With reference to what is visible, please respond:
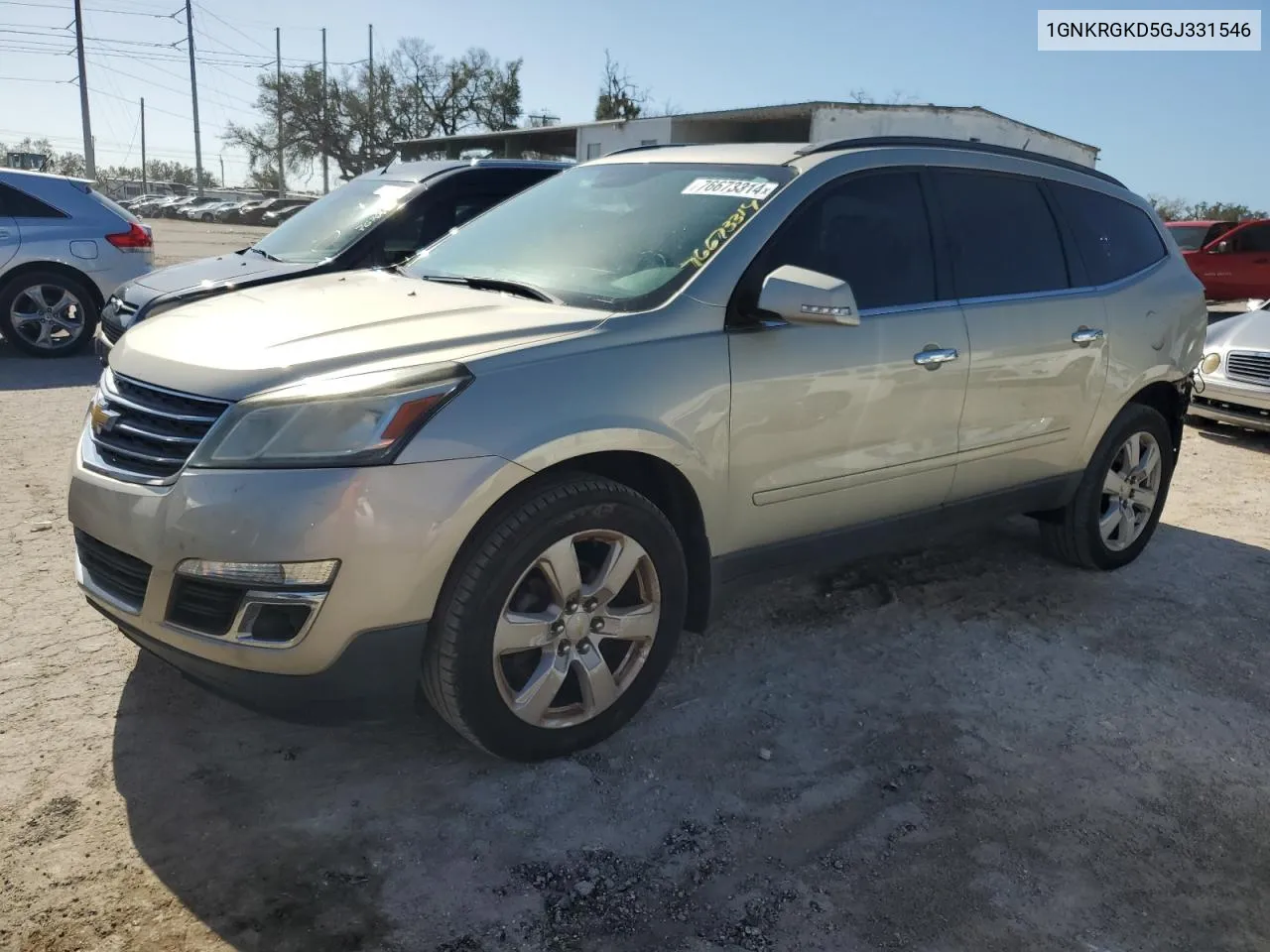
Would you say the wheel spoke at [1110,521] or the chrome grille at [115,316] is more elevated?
the chrome grille at [115,316]

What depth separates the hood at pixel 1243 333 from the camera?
26.1ft

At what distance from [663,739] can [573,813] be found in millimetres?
485

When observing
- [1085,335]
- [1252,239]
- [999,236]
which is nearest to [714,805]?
[999,236]

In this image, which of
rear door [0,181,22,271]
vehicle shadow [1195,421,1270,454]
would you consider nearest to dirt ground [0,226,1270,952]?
vehicle shadow [1195,421,1270,454]

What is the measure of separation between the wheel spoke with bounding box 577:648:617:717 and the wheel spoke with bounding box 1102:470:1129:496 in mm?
2911

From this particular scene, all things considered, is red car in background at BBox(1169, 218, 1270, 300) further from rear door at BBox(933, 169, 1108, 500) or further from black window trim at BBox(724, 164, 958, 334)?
black window trim at BBox(724, 164, 958, 334)

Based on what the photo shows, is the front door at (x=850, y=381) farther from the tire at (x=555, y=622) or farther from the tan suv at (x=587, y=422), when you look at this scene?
the tire at (x=555, y=622)

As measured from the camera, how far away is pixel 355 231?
7.07 m

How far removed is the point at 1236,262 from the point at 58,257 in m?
17.8

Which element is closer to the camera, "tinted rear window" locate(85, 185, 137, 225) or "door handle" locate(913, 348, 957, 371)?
"door handle" locate(913, 348, 957, 371)

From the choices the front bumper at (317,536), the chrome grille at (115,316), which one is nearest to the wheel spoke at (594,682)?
the front bumper at (317,536)

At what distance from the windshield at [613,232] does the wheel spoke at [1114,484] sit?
2383 millimetres

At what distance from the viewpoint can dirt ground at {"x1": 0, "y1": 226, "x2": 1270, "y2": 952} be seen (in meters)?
2.41

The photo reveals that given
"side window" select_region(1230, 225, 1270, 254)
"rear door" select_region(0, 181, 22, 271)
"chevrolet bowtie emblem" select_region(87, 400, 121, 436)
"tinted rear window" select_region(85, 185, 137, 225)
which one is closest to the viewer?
"chevrolet bowtie emblem" select_region(87, 400, 121, 436)
